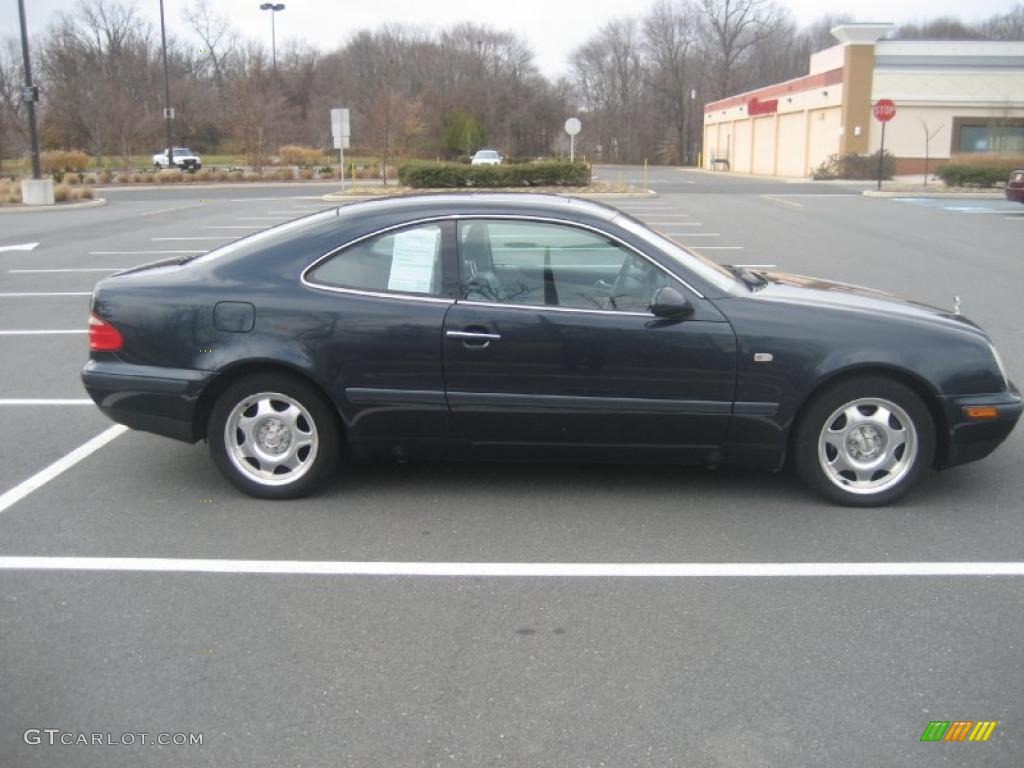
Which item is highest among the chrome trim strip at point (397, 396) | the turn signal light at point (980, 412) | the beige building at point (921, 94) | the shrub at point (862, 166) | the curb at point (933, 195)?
the beige building at point (921, 94)

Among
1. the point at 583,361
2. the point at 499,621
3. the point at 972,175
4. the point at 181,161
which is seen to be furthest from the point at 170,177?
the point at 499,621

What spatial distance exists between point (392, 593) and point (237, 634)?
2.13 ft

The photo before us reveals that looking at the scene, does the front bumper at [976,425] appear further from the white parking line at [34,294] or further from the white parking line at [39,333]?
the white parking line at [34,294]

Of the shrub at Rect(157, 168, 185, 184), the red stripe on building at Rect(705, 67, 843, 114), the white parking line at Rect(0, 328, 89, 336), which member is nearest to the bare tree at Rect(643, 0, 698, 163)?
the red stripe on building at Rect(705, 67, 843, 114)

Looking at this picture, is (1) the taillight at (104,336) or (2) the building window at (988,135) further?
(2) the building window at (988,135)

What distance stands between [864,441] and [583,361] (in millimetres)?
1480

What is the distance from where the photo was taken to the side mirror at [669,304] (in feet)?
15.7

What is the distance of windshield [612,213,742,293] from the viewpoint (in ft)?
16.4

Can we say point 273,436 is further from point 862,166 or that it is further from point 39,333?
point 862,166

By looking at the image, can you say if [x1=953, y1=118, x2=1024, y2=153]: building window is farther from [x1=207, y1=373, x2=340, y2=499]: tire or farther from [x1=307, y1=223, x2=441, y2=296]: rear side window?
[x1=207, y1=373, x2=340, y2=499]: tire

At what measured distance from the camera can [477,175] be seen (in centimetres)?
3219

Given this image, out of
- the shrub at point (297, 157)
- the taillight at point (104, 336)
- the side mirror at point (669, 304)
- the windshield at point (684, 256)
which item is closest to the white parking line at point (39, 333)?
the taillight at point (104, 336)

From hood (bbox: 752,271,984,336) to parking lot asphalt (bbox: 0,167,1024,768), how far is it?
919mm

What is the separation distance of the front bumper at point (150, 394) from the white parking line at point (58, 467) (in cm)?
65
